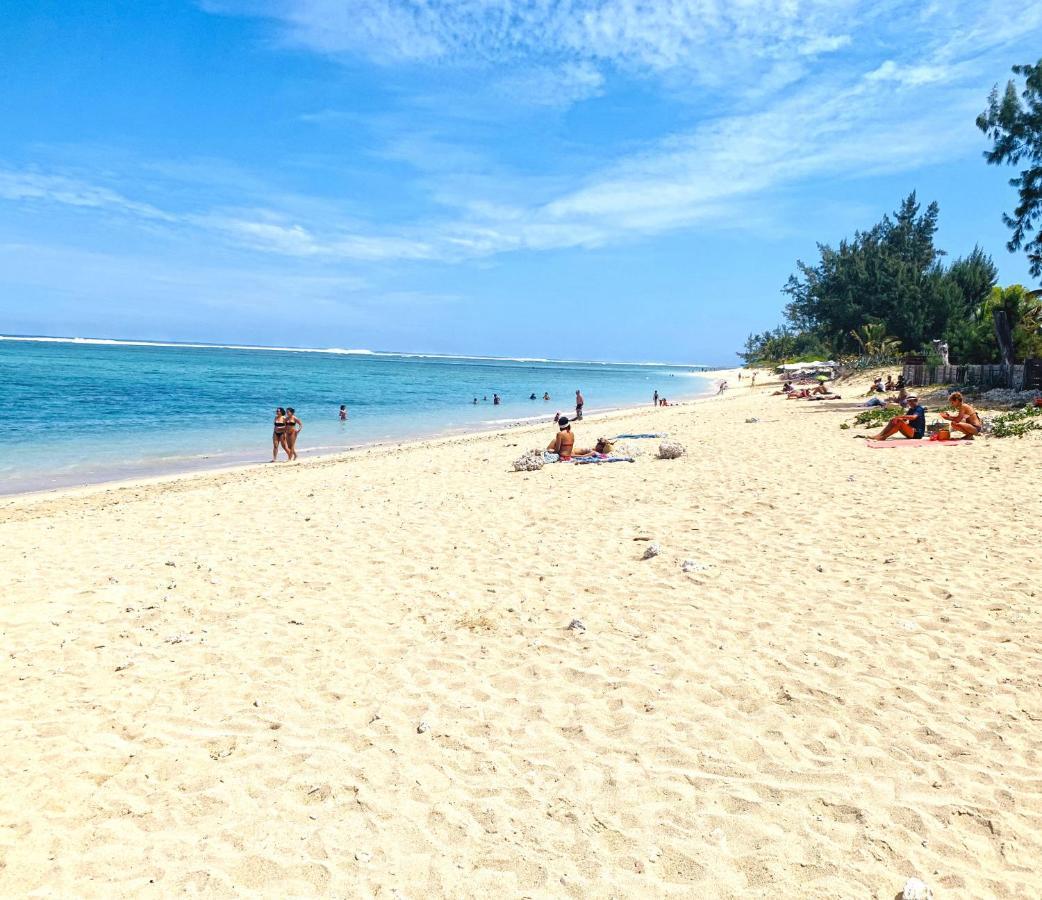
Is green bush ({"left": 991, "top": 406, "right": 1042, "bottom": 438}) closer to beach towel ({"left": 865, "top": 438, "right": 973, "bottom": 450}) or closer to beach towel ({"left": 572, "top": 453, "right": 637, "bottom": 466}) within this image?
beach towel ({"left": 865, "top": 438, "right": 973, "bottom": 450})

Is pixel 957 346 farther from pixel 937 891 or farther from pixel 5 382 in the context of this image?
pixel 5 382

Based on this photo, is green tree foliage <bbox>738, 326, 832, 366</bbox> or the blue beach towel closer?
the blue beach towel

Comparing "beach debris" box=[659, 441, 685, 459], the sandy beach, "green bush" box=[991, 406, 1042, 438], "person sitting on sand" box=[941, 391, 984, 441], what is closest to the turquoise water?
the sandy beach

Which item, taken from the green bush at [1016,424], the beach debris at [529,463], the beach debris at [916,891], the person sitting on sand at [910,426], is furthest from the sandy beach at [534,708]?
the green bush at [1016,424]

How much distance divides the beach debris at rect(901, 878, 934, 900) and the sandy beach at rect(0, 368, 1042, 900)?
3.5 inches

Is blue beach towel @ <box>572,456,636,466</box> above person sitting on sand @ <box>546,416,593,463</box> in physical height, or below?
below

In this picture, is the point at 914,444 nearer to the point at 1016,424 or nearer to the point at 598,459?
the point at 1016,424

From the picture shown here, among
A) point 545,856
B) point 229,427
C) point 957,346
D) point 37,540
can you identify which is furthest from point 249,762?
point 957,346

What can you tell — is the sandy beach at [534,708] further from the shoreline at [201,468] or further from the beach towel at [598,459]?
the shoreline at [201,468]

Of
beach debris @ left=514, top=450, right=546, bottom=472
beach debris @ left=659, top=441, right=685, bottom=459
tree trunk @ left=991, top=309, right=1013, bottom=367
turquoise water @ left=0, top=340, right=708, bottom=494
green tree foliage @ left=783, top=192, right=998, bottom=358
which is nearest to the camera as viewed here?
beach debris @ left=514, top=450, right=546, bottom=472

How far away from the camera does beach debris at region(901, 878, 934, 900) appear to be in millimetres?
2838

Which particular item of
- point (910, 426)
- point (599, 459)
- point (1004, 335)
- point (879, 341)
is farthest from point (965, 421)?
point (879, 341)

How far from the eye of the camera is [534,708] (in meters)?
4.55

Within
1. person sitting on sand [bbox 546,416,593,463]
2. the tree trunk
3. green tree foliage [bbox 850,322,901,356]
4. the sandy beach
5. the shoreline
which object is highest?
green tree foliage [bbox 850,322,901,356]
